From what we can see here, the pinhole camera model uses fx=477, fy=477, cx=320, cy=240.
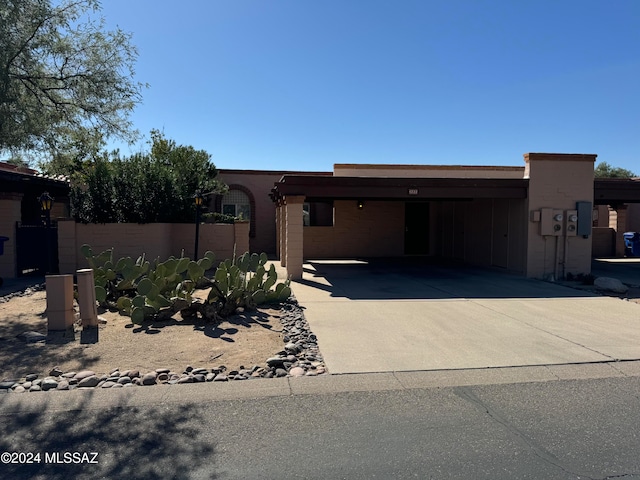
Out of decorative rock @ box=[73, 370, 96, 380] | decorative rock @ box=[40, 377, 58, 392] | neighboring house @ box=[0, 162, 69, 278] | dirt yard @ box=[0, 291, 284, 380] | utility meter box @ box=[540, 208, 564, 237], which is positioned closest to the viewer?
decorative rock @ box=[40, 377, 58, 392]

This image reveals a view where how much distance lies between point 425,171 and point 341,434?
17.1 metres

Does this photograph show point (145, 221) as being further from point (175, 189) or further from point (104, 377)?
point (104, 377)

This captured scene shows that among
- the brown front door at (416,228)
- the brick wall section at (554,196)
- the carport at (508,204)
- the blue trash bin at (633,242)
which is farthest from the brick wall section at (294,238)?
the blue trash bin at (633,242)

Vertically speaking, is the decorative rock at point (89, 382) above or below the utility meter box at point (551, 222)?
below

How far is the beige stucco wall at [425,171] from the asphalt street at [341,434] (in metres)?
13.9

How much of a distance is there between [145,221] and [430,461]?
13441 millimetres

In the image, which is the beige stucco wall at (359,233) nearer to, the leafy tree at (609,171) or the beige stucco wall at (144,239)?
the beige stucco wall at (144,239)

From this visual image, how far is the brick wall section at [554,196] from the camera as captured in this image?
1420cm

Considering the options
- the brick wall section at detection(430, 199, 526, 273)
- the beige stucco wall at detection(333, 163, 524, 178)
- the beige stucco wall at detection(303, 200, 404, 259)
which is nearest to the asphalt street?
the brick wall section at detection(430, 199, 526, 273)

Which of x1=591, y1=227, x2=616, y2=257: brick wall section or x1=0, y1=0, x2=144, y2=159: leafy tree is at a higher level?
x1=0, y1=0, x2=144, y2=159: leafy tree

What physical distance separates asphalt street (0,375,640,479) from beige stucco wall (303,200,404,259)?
53.8ft

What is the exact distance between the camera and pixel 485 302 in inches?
402

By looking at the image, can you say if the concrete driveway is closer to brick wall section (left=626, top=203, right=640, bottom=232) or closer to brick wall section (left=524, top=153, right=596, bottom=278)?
brick wall section (left=524, top=153, right=596, bottom=278)

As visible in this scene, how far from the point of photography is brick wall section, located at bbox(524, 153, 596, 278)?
46.6ft
